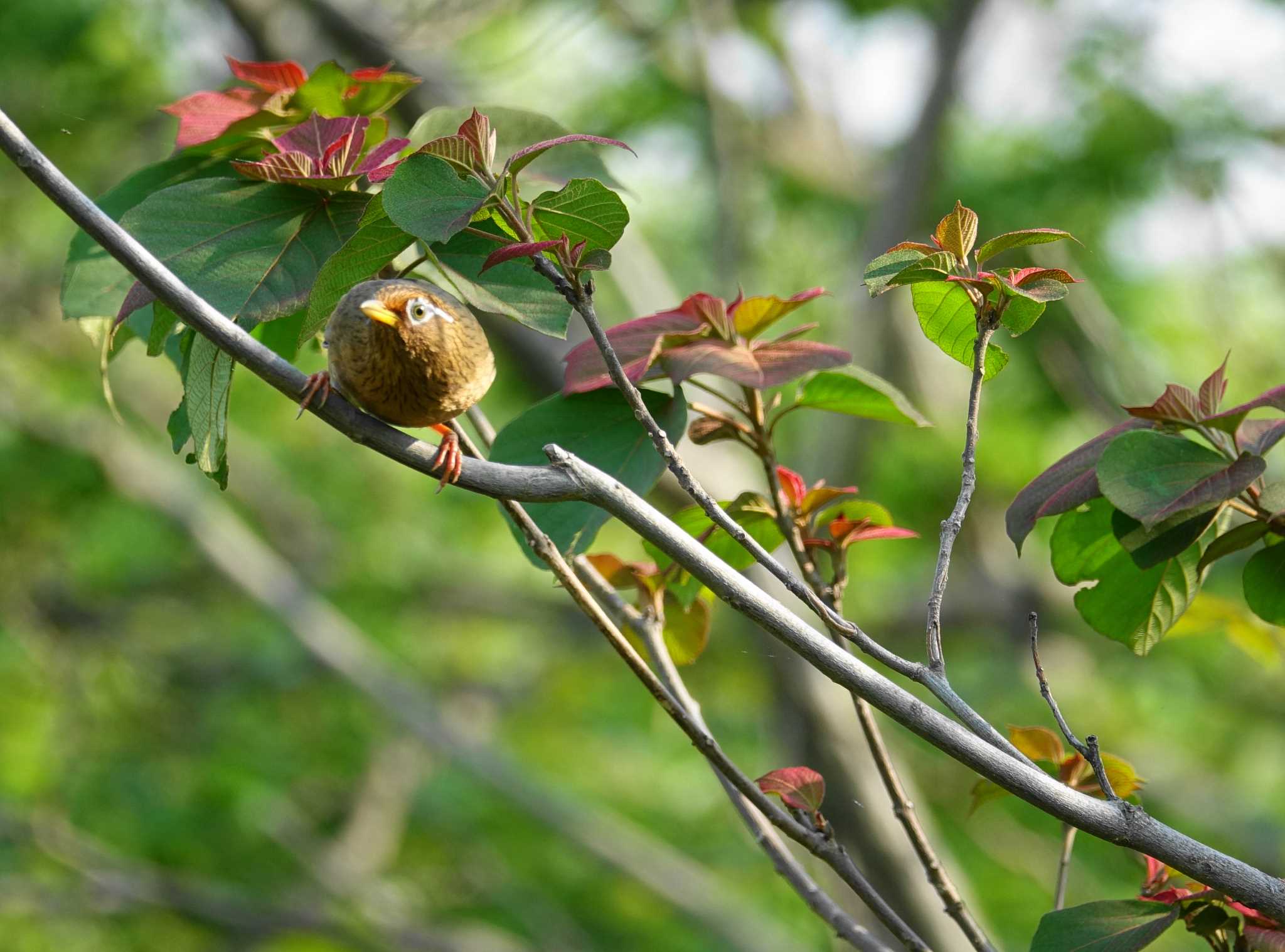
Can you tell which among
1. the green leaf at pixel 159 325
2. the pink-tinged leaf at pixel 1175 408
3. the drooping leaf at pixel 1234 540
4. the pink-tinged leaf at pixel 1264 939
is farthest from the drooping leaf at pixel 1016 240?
the green leaf at pixel 159 325

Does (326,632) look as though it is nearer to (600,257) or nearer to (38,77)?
(38,77)

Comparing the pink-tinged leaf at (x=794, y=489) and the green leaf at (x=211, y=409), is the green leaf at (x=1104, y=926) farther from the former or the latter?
the green leaf at (x=211, y=409)

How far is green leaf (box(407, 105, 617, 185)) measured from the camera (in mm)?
893

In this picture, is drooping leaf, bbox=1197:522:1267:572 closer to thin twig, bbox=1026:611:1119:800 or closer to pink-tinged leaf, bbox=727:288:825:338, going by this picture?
thin twig, bbox=1026:611:1119:800

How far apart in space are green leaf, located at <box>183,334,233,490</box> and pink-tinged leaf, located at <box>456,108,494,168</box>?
21 centimetres

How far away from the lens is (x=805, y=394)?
37.1 inches

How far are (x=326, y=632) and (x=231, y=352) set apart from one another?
13.2ft

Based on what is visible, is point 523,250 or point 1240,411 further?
point 1240,411

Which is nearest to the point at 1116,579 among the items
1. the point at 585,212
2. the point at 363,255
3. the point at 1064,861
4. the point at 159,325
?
the point at 1064,861

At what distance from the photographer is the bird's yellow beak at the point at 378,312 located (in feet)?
2.58

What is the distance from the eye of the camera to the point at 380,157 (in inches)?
32.2

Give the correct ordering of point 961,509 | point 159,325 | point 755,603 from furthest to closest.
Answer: point 159,325 < point 961,509 < point 755,603

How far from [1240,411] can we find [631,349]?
431 millimetres

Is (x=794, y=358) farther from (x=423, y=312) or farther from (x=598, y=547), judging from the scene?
(x=598, y=547)
